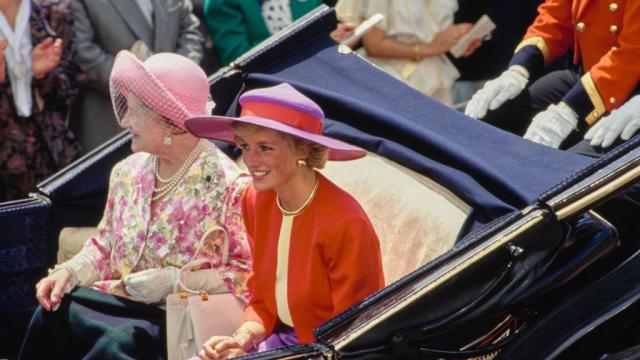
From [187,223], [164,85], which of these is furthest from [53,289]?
[164,85]

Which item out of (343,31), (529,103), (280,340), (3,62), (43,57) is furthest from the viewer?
(343,31)

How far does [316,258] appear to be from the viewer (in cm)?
Answer: 354

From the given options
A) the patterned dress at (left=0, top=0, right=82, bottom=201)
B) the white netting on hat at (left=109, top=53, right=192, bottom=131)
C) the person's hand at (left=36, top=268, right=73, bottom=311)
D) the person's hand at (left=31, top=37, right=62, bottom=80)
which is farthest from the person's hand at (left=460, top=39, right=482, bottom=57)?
the person's hand at (left=36, top=268, right=73, bottom=311)

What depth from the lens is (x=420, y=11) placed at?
6.04 metres

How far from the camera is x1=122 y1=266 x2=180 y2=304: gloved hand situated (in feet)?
13.0

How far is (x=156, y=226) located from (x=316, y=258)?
2.25 ft

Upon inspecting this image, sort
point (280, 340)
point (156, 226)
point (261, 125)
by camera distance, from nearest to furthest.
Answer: point (261, 125), point (280, 340), point (156, 226)

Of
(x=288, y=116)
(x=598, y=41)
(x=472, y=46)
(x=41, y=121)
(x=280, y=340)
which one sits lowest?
(x=472, y=46)

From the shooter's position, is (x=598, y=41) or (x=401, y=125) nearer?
(x=401, y=125)

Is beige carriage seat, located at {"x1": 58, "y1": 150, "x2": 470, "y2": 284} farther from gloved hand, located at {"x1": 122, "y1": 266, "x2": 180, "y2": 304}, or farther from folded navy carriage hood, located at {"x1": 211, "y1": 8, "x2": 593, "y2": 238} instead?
gloved hand, located at {"x1": 122, "y1": 266, "x2": 180, "y2": 304}

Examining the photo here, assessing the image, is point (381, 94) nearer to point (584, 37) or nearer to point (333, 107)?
point (333, 107)

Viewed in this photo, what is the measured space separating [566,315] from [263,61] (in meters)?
1.70

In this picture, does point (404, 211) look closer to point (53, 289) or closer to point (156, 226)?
point (156, 226)

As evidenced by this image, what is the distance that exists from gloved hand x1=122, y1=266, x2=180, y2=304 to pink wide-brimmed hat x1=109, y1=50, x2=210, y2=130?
438 millimetres
